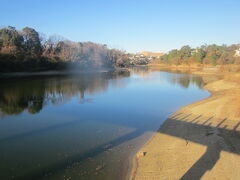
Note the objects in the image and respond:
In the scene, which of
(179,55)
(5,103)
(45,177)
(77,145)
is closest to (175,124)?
(77,145)

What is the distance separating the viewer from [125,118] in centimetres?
1239

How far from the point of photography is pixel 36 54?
51.4 meters

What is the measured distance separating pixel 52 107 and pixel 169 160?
11527 millimetres

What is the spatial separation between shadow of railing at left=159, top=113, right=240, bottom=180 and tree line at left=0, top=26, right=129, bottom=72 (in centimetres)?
3936

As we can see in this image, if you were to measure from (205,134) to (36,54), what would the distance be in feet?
168

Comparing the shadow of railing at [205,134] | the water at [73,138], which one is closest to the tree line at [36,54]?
the water at [73,138]

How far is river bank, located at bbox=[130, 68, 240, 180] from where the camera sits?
5676 millimetres

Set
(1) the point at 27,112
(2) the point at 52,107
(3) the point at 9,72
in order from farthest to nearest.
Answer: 1. (3) the point at 9,72
2. (2) the point at 52,107
3. (1) the point at 27,112

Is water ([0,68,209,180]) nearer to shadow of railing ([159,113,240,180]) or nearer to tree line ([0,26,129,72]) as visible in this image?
shadow of railing ([159,113,240,180])

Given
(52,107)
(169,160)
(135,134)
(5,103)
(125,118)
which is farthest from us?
(5,103)

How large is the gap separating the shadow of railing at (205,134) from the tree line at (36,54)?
39.4m

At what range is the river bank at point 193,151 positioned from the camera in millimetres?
5676

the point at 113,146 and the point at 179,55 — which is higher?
the point at 179,55

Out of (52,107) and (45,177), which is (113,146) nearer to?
(45,177)
